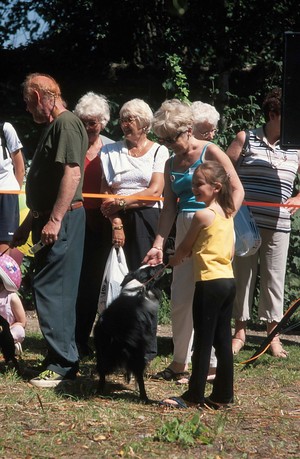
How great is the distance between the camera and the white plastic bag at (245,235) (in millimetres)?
7324

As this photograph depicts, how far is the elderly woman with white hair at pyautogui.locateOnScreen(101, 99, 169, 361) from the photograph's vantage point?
7.03 m

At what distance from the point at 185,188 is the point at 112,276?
3.03 ft

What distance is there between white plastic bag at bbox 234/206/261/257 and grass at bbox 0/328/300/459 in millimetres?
1126

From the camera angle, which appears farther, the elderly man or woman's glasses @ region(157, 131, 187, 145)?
woman's glasses @ region(157, 131, 187, 145)

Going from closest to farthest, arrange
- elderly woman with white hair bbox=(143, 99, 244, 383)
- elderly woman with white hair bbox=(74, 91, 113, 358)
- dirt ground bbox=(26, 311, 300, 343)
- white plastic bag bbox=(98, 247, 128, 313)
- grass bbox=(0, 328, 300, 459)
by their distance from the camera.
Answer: grass bbox=(0, 328, 300, 459), elderly woman with white hair bbox=(143, 99, 244, 383), white plastic bag bbox=(98, 247, 128, 313), elderly woman with white hair bbox=(74, 91, 113, 358), dirt ground bbox=(26, 311, 300, 343)

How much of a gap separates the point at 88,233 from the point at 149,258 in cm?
140

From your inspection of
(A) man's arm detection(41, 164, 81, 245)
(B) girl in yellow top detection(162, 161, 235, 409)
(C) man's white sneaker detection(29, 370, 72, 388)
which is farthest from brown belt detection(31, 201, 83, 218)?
(C) man's white sneaker detection(29, 370, 72, 388)

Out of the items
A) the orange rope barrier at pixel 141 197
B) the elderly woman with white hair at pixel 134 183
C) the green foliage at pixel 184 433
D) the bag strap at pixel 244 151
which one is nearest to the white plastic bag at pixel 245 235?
the orange rope barrier at pixel 141 197

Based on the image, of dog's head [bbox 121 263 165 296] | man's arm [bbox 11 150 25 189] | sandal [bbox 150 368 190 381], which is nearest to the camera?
dog's head [bbox 121 263 165 296]

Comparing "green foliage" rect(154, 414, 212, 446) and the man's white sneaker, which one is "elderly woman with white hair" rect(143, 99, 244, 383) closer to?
the man's white sneaker

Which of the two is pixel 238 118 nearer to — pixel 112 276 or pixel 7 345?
pixel 112 276

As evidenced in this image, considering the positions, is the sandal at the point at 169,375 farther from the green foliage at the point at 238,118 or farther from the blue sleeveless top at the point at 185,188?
the green foliage at the point at 238,118

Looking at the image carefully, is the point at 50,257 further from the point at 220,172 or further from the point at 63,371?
the point at 220,172

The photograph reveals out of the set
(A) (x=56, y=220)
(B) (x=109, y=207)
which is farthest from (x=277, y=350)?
(A) (x=56, y=220)
